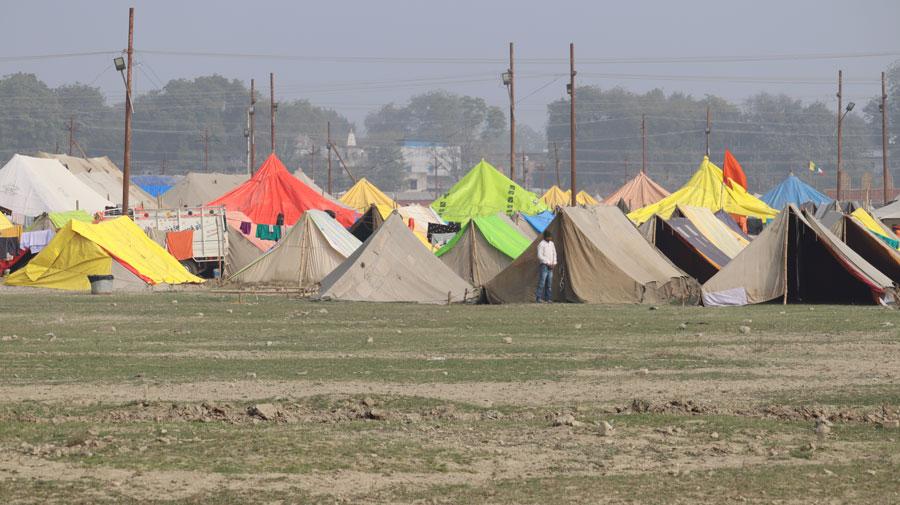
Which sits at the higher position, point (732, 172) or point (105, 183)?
point (732, 172)

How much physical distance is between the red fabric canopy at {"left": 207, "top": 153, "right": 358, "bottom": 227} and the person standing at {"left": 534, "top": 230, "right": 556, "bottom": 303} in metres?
22.4

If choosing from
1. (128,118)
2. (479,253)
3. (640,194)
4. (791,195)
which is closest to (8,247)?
(128,118)

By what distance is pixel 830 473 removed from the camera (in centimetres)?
958

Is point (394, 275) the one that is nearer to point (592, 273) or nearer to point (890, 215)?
point (592, 273)

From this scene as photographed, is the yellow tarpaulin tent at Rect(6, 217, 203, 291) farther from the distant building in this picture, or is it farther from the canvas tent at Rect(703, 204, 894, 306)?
the distant building

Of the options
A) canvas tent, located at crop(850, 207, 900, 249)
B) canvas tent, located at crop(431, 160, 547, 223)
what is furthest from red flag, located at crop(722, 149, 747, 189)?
canvas tent, located at crop(431, 160, 547, 223)

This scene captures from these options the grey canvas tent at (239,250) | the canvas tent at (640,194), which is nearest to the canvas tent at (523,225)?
the grey canvas tent at (239,250)

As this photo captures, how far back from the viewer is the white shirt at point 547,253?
27266 millimetres

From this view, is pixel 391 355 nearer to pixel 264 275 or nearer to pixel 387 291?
pixel 387 291

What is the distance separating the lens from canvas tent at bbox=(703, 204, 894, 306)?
26.5 meters

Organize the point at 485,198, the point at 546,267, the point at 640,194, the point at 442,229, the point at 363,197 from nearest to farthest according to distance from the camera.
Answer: the point at 546,267 < the point at 442,229 < the point at 485,198 < the point at 363,197 < the point at 640,194

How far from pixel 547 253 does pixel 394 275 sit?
9.91ft

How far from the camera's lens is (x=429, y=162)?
181m

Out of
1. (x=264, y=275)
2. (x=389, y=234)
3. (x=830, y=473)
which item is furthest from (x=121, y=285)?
(x=830, y=473)
